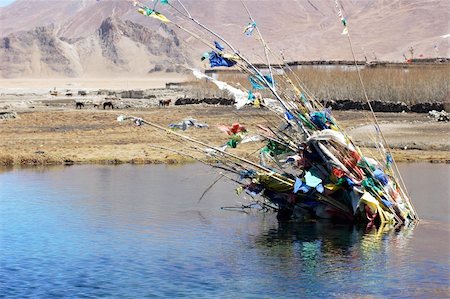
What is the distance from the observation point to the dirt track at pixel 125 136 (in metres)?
26.5

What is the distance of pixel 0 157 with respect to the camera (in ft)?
83.6

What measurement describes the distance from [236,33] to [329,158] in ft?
575

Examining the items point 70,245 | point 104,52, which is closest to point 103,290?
point 70,245

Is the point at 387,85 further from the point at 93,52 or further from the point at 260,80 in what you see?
the point at 93,52

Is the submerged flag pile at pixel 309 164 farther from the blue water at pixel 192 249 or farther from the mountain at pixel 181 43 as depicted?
the mountain at pixel 181 43

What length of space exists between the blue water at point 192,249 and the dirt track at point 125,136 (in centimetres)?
229

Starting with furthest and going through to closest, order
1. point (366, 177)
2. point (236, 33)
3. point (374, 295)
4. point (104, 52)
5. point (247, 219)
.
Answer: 1. point (236, 33)
2. point (104, 52)
3. point (247, 219)
4. point (366, 177)
5. point (374, 295)

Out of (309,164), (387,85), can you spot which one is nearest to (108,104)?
(387,85)

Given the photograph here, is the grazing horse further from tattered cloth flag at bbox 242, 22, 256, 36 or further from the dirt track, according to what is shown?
tattered cloth flag at bbox 242, 22, 256, 36

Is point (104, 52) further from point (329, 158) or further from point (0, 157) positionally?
A: point (329, 158)

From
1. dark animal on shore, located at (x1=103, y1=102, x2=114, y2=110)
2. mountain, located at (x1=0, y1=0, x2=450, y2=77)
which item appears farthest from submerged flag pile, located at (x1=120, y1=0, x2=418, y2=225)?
mountain, located at (x1=0, y1=0, x2=450, y2=77)

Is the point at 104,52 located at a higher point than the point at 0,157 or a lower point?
higher

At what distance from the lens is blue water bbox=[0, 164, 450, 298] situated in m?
12.4

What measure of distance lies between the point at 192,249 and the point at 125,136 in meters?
18.5
